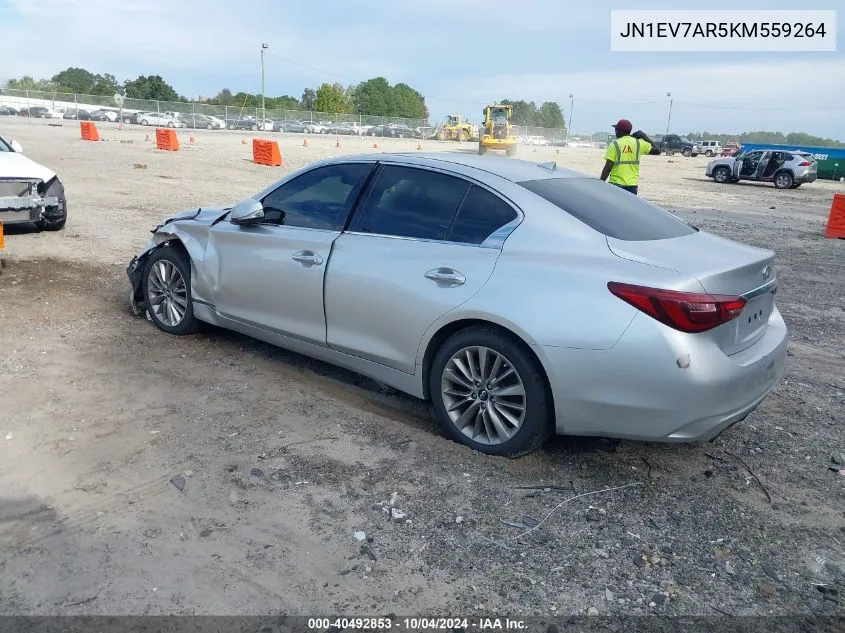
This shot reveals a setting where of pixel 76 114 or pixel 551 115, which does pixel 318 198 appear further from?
pixel 551 115

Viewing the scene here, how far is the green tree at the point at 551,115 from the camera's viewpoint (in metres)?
134

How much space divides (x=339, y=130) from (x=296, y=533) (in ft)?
225

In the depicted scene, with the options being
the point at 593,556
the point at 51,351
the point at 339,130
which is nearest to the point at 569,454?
the point at 593,556

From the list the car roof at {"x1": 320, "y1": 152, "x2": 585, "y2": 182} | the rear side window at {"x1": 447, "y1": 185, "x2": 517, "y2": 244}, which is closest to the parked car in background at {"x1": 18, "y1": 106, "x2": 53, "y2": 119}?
the car roof at {"x1": 320, "y1": 152, "x2": 585, "y2": 182}

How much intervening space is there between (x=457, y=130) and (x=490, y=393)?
62.0m

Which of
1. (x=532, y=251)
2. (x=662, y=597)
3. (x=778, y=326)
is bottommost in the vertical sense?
(x=662, y=597)

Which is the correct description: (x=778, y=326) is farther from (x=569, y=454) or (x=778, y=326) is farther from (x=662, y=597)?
(x=662, y=597)

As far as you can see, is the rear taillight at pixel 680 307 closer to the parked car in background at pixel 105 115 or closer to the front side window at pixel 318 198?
the front side window at pixel 318 198

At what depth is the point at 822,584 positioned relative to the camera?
2836 millimetres

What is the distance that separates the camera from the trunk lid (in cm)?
330

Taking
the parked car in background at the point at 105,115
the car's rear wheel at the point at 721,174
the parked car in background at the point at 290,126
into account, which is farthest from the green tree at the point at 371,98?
the car's rear wheel at the point at 721,174

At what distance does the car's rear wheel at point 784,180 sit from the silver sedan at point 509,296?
2718 centimetres

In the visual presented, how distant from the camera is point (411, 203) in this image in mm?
4156

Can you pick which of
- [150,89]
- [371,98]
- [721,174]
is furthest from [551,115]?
[721,174]
